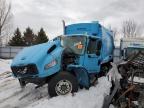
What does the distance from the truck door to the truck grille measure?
230cm

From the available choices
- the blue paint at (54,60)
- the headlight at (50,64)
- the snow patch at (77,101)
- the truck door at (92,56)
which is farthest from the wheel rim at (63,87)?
the truck door at (92,56)

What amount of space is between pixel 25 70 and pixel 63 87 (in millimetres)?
1455

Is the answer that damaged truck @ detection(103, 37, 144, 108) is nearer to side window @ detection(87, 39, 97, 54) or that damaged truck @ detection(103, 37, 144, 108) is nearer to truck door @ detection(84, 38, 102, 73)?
truck door @ detection(84, 38, 102, 73)

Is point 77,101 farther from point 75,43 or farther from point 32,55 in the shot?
point 75,43

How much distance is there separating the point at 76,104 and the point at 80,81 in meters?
1.83

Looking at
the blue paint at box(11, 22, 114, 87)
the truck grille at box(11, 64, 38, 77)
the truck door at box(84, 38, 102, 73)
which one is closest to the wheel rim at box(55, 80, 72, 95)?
the blue paint at box(11, 22, 114, 87)

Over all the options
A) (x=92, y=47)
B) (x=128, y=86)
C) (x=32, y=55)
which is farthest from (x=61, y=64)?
(x=128, y=86)

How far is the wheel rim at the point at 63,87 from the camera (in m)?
10.8

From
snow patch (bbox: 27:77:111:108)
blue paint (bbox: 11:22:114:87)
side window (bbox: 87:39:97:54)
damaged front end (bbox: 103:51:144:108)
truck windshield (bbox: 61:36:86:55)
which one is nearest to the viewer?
damaged front end (bbox: 103:51:144:108)

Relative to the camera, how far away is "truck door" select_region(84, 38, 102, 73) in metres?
12.1

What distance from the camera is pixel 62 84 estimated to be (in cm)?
1090

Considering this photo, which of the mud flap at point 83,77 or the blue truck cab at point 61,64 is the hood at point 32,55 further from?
the mud flap at point 83,77

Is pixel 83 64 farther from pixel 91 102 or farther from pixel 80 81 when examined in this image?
pixel 91 102

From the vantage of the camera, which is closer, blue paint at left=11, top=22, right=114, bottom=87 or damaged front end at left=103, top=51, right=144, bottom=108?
damaged front end at left=103, top=51, right=144, bottom=108
